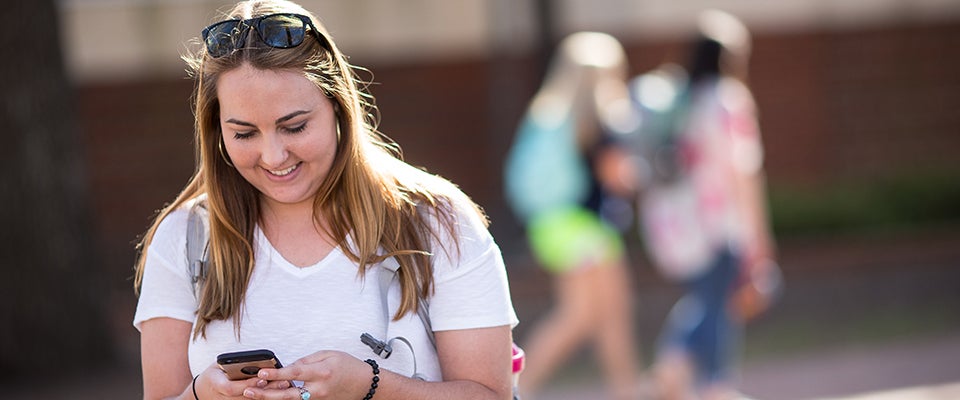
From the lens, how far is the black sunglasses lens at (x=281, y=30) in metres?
2.60

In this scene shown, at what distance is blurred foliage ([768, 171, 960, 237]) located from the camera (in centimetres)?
1161

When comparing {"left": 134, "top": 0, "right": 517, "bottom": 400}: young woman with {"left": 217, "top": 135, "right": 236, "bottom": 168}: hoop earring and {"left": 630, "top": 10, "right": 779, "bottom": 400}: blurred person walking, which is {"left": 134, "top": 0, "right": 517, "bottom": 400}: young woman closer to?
{"left": 217, "top": 135, "right": 236, "bottom": 168}: hoop earring

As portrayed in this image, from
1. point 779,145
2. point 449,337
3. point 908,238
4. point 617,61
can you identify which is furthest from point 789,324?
point 449,337

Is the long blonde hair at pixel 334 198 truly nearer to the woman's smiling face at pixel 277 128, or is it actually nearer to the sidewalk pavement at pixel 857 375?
the woman's smiling face at pixel 277 128

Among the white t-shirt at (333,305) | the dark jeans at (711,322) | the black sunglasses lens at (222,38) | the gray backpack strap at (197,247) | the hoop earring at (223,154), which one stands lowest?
the dark jeans at (711,322)

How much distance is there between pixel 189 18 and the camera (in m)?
12.1

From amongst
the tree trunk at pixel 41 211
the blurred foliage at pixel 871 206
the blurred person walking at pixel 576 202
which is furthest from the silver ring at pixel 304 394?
the blurred foliage at pixel 871 206

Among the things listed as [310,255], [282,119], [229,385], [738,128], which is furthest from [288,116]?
[738,128]

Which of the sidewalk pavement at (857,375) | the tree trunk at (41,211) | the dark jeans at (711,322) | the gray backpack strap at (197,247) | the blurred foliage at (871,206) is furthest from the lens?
the blurred foliage at (871,206)

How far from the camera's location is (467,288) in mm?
2629

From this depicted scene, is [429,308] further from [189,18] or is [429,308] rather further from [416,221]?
[189,18]

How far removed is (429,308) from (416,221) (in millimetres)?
174

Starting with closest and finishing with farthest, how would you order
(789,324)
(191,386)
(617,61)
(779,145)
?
(191,386), (617,61), (789,324), (779,145)

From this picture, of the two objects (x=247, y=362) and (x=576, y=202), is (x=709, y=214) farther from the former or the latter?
(x=247, y=362)
